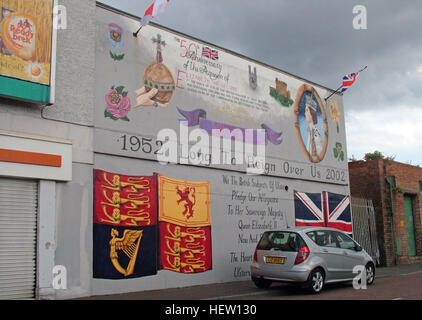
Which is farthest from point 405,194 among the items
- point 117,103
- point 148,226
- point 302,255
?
point 117,103

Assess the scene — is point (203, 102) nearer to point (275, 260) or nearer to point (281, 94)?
point (281, 94)

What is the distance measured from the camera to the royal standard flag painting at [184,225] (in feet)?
41.8

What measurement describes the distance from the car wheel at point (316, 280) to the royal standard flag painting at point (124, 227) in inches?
160

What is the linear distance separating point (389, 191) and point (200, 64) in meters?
12.1

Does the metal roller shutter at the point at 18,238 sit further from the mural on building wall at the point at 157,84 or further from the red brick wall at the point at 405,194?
the red brick wall at the point at 405,194

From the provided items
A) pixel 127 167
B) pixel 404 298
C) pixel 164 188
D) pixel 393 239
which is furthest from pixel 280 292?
pixel 393 239

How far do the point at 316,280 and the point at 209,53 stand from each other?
798cm

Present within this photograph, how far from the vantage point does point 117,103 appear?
40.1ft

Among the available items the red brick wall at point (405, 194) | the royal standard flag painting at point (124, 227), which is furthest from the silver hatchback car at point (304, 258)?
the red brick wall at point (405, 194)

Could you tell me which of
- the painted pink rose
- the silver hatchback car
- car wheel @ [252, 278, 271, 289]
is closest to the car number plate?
the silver hatchback car

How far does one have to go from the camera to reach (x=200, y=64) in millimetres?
14742

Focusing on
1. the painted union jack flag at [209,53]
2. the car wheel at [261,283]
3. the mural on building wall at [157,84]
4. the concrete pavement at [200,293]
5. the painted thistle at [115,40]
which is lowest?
the concrete pavement at [200,293]

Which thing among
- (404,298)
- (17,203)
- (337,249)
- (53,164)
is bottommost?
(404,298)
